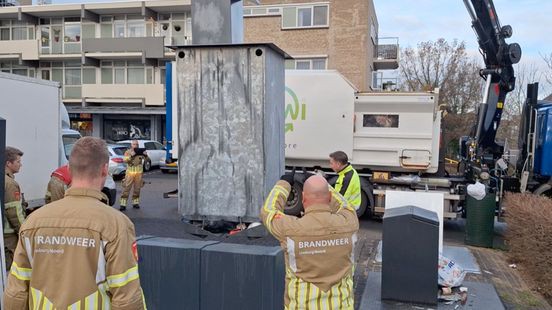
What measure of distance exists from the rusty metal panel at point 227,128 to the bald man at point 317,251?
0.63 metres

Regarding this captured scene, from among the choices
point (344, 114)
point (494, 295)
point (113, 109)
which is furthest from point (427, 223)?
point (113, 109)

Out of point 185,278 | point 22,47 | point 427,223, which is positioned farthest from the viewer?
point 22,47

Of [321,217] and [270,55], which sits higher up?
[270,55]

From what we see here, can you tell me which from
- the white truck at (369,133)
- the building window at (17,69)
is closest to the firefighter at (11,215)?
the white truck at (369,133)

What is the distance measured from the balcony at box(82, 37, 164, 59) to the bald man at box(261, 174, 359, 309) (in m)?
30.0

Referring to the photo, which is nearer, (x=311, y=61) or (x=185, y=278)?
(x=185, y=278)

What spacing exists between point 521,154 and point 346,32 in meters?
16.0

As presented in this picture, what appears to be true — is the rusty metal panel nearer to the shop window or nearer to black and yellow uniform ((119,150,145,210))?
black and yellow uniform ((119,150,145,210))

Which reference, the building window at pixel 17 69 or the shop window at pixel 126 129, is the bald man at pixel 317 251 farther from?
the building window at pixel 17 69

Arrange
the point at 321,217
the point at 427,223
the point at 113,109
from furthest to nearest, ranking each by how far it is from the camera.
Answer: the point at 113,109 → the point at 427,223 → the point at 321,217

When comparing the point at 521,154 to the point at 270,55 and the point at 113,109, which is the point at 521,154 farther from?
the point at 113,109

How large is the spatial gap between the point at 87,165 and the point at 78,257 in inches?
17.0

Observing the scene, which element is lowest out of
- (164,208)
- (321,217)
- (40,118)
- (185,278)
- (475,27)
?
(164,208)

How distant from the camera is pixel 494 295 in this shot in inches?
217
